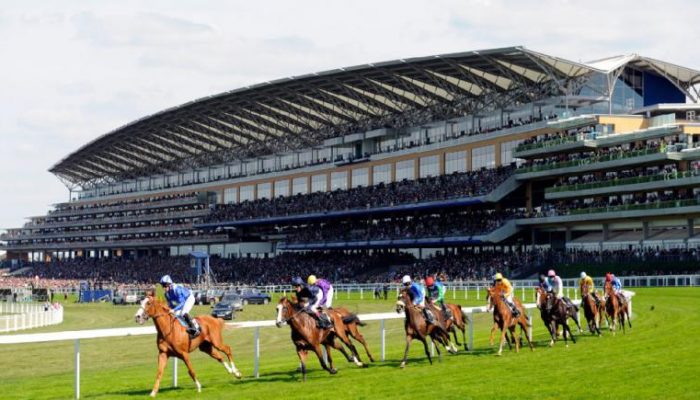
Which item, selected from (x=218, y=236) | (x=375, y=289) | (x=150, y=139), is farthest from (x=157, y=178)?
(x=375, y=289)

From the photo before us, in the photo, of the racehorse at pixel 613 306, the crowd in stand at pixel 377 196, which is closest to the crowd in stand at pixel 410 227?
the crowd in stand at pixel 377 196

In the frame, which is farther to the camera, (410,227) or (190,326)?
(410,227)

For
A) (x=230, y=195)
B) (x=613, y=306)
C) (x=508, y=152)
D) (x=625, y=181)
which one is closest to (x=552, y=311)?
(x=613, y=306)

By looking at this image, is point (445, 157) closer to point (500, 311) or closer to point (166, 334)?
point (500, 311)

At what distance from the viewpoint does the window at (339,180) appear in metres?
81.9

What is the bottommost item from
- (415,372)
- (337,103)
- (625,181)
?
(415,372)

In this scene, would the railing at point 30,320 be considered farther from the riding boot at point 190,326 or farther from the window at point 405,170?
the window at point 405,170

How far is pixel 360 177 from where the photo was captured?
79875mm

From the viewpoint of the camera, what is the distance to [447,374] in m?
15.5

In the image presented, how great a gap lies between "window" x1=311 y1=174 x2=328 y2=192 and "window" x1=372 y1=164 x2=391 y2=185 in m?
7.45

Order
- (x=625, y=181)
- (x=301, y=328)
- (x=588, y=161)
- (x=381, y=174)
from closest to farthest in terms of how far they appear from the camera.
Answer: (x=301, y=328)
(x=625, y=181)
(x=588, y=161)
(x=381, y=174)

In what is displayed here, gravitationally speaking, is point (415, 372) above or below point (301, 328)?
below

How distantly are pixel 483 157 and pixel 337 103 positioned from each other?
1425 centimetres

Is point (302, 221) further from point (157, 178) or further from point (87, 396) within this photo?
point (87, 396)
